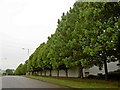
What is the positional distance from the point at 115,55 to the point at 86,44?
263cm

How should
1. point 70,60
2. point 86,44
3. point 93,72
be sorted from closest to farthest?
point 86,44 → point 70,60 → point 93,72

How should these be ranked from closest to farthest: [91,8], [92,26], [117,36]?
[117,36], [91,8], [92,26]

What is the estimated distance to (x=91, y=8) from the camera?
73.7ft

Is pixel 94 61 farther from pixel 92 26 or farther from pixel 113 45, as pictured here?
pixel 113 45

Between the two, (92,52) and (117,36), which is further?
(92,52)

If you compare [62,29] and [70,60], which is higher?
[62,29]

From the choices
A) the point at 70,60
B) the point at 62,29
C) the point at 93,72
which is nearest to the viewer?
the point at 70,60

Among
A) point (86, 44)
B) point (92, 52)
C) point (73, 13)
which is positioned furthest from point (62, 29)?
point (92, 52)

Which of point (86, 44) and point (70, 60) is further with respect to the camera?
point (70, 60)

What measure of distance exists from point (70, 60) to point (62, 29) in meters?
5.51

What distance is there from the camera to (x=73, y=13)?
122 ft

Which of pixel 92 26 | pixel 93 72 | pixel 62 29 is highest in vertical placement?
pixel 62 29

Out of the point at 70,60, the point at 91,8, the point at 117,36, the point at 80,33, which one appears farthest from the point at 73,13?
the point at 117,36

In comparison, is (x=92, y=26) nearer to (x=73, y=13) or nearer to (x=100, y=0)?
(x=100, y=0)
